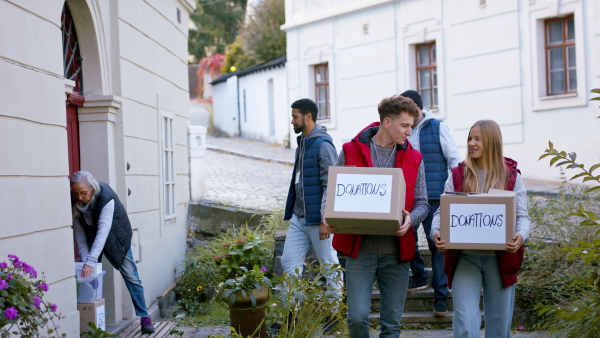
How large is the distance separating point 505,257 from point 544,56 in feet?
38.3

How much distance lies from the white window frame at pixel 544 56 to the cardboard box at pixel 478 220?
10808 millimetres

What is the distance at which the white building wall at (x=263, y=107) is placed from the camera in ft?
80.2

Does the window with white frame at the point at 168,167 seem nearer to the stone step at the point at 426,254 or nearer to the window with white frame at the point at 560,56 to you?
the stone step at the point at 426,254

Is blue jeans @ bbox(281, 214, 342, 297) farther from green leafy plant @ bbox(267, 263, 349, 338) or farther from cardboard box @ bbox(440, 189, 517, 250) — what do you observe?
cardboard box @ bbox(440, 189, 517, 250)

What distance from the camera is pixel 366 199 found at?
4.50 meters

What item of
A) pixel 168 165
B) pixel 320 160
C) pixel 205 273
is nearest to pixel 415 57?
pixel 168 165

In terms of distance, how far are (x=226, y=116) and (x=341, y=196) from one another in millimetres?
25215

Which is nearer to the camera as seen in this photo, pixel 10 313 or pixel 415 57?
pixel 10 313

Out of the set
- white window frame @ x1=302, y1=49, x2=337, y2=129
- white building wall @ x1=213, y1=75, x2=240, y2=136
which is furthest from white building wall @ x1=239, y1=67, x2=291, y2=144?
white window frame @ x1=302, y1=49, x2=337, y2=129

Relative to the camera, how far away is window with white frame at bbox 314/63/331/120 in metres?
21.0

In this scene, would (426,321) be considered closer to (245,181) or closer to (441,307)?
(441,307)

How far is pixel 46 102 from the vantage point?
5445 millimetres

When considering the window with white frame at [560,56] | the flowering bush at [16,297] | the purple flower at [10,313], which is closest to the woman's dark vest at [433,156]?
the flowering bush at [16,297]

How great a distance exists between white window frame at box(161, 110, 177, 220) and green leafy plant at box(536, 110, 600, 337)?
16.3ft
